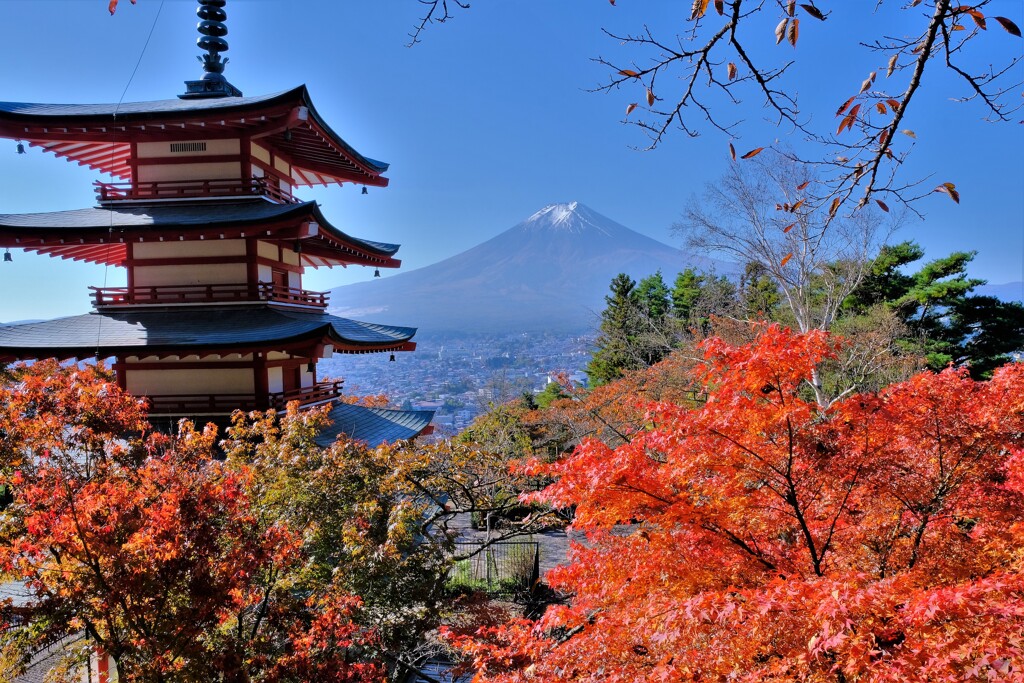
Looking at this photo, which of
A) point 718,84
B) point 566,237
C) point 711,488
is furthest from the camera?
point 566,237

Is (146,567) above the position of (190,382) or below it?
below

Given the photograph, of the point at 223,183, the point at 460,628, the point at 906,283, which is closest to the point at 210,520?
the point at 460,628

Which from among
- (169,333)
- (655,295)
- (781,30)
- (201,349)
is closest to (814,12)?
(781,30)

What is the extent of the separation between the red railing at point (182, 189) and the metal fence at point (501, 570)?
7.57 metres

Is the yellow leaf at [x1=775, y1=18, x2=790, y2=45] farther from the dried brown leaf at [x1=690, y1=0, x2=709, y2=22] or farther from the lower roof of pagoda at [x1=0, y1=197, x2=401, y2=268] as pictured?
the lower roof of pagoda at [x1=0, y1=197, x2=401, y2=268]

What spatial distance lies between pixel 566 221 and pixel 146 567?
70193 millimetres

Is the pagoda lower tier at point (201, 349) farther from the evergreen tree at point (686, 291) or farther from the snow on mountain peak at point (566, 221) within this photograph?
the snow on mountain peak at point (566, 221)

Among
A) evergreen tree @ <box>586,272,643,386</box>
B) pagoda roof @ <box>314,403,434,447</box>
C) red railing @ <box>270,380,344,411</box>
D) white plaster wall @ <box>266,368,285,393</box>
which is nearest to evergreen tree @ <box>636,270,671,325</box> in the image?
evergreen tree @ <box>586,272,643,386</box>

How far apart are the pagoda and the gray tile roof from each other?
0.03 metres

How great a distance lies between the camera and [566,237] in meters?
69.4

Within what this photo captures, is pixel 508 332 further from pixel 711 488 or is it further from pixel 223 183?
pixel 711 488

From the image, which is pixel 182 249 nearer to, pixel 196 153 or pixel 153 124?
pixel 196 153

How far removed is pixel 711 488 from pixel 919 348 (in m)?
16.5

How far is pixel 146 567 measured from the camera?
12.7ft
